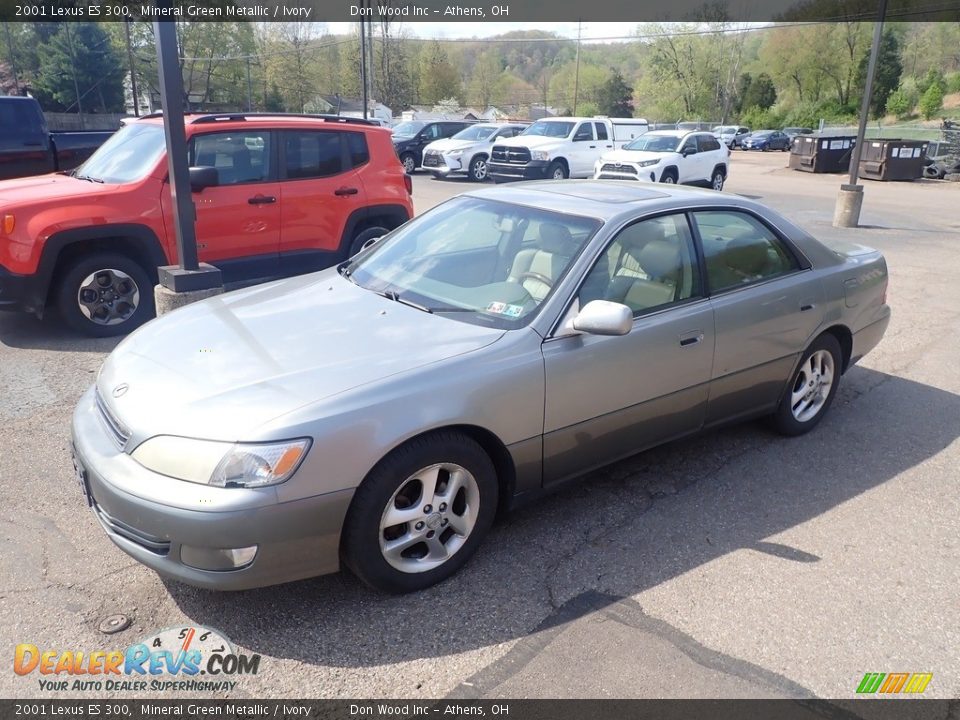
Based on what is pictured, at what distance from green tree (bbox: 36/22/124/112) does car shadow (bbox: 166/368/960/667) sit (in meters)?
48.3

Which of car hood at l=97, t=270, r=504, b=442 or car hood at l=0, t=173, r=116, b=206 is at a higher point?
car hood at l=0, t=173, r=116, b=206

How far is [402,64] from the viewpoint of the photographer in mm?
75625

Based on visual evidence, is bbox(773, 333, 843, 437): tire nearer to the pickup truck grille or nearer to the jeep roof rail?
the jeep roof rail

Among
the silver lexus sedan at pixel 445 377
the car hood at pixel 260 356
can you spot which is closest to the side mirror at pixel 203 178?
the silver lexus sedan at pixel 445 377

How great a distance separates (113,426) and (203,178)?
4.10 meters

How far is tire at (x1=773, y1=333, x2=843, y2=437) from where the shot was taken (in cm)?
474

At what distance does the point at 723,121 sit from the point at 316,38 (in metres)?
40.6

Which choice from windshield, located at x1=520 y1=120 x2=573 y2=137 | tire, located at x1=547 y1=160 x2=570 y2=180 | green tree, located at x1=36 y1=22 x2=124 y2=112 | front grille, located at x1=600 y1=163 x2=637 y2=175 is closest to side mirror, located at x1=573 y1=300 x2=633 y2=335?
front grille, located at x1=600 y1=163 x2=637 y2=175

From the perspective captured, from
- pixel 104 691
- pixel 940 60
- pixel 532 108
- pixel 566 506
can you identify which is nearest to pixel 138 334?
pixel 104 691

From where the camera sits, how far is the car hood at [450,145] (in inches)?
909

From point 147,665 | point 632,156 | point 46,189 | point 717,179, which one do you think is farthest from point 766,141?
point 147,665

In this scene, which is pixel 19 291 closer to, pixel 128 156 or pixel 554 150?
pixel 128 156

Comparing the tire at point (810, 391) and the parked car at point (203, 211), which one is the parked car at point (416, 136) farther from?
the tire at point (810, 391)

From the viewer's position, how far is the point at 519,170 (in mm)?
21500
